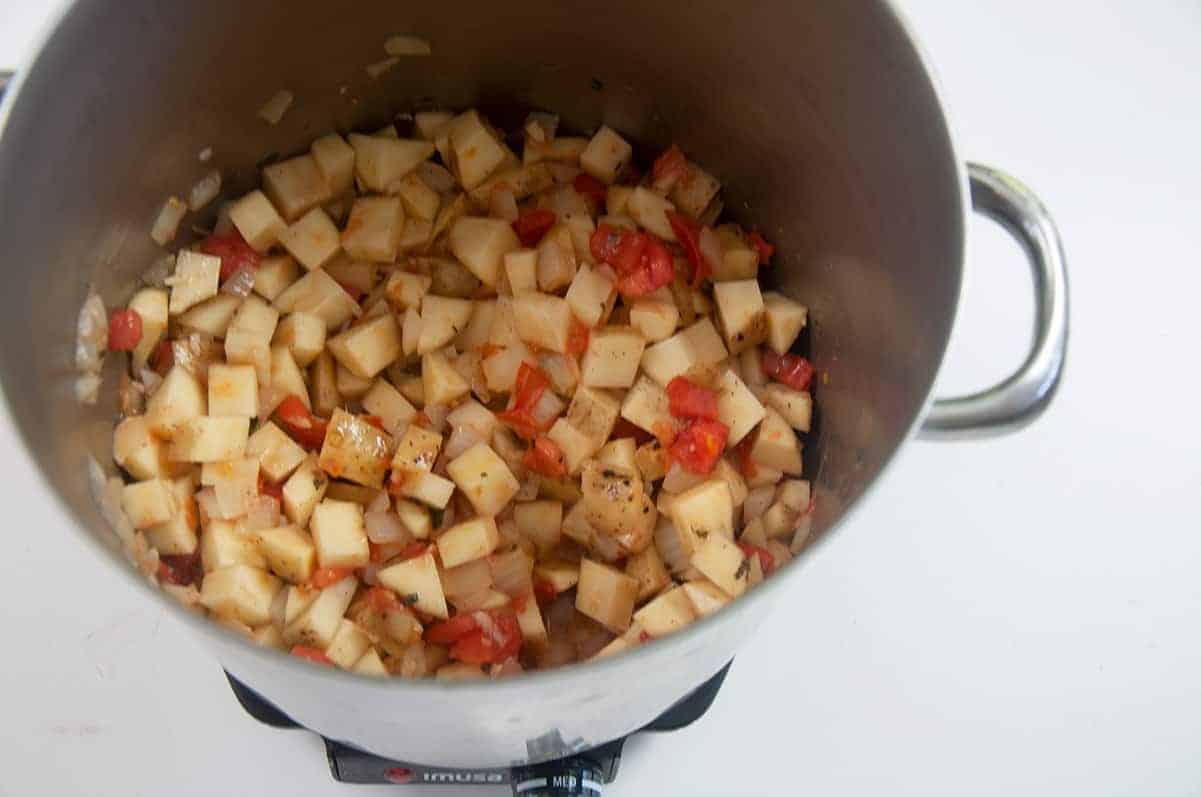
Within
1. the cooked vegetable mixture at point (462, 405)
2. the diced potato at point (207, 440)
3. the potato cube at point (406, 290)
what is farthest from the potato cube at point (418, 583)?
the potato cube at point (406, 290)

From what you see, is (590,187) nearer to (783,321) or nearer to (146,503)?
(783,321)

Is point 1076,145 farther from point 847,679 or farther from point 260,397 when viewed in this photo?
point 260,397

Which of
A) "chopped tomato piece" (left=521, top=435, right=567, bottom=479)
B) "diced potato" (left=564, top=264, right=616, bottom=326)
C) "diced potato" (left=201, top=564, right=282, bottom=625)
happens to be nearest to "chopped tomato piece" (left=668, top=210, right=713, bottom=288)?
"diced potato" (left=564, top=264, right=616, bottom=326)

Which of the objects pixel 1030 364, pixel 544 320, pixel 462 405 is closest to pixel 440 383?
pixel 462 405

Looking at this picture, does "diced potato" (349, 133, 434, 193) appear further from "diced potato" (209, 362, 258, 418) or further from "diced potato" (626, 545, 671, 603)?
"diced potato" (626, 545, 671, 603)

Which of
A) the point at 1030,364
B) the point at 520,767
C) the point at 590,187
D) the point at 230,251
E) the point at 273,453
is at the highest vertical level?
the point at 1030,364

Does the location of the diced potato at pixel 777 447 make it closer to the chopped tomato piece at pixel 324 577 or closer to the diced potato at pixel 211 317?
the chopped tomato piece at pixel 324 577

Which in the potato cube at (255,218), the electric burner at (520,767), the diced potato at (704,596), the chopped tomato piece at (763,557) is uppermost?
the potato cube at (255,218)
